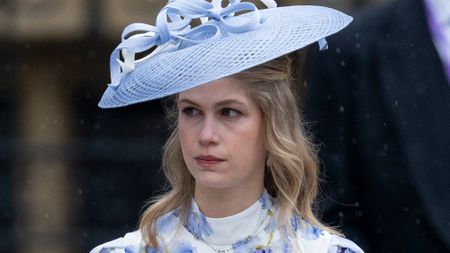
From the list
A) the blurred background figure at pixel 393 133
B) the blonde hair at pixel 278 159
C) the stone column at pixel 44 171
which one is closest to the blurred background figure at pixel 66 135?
the stone column at pixel 44 171

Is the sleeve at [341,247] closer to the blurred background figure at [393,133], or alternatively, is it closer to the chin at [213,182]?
the chin at [213,182]

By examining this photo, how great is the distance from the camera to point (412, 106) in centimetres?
427

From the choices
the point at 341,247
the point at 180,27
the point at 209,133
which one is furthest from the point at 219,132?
the point at 341,247

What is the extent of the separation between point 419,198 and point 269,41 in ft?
4.07

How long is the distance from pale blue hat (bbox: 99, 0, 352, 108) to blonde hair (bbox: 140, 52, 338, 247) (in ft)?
0.40

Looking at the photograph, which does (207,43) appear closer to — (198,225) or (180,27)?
(180,27)

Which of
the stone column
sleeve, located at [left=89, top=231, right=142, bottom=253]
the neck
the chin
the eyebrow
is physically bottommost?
the stone column

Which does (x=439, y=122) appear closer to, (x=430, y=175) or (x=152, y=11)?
(x=430, y=175)

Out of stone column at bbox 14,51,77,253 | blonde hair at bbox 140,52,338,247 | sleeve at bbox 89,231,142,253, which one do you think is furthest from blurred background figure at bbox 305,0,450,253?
stone column at bbox 14,51,77,253

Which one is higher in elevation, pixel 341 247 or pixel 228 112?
pixel 228 112

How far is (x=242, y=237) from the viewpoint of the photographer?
3.38 m

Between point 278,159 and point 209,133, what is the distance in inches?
9.5

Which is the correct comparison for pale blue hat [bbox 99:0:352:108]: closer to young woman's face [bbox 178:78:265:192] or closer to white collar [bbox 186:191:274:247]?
young woman's face [bbox 178:78:265:192]

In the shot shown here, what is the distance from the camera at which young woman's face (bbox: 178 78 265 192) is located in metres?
3.25
